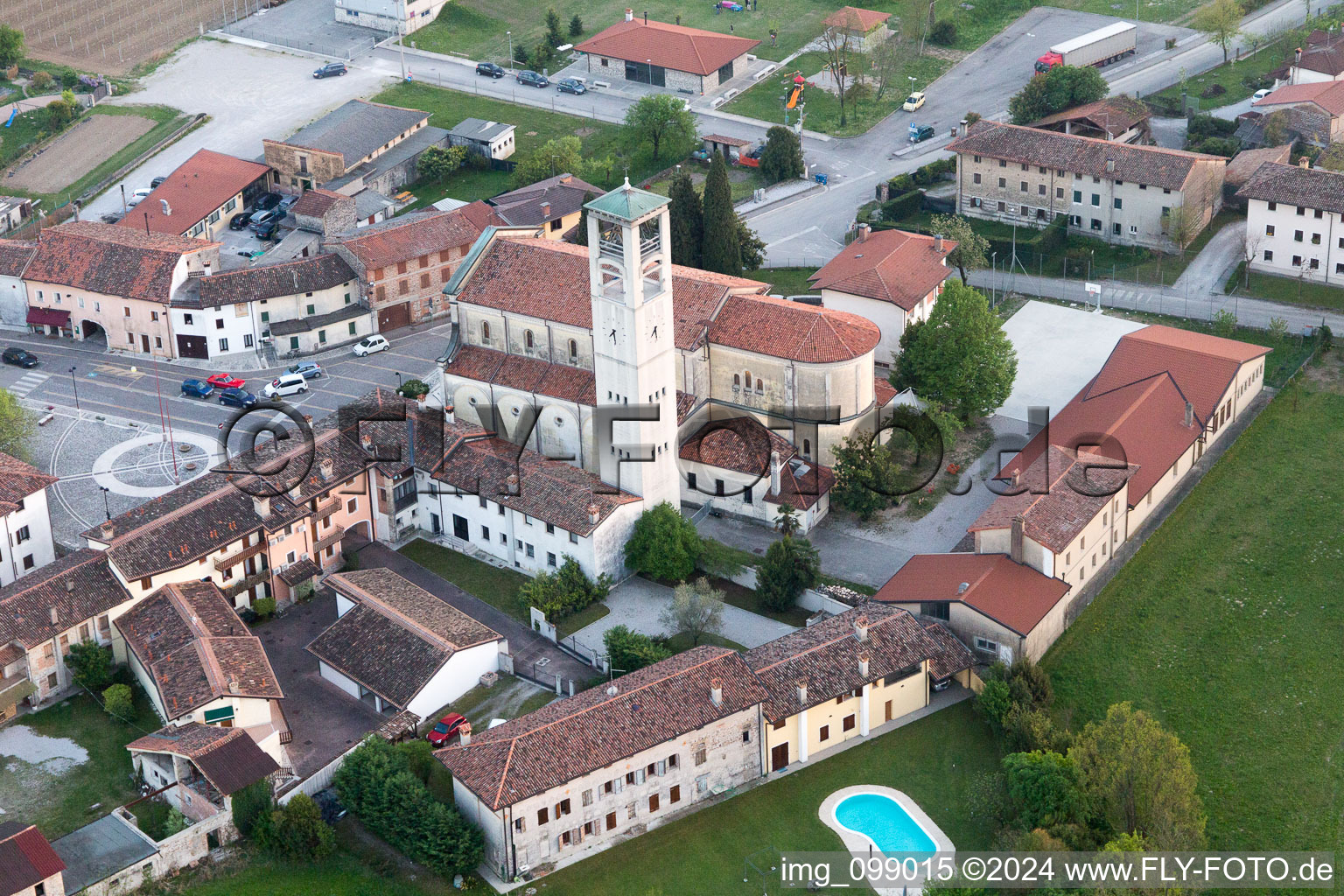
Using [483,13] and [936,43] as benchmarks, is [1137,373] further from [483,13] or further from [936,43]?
[483,13]

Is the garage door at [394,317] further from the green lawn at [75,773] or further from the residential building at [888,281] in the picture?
the green lawn at [75,773]

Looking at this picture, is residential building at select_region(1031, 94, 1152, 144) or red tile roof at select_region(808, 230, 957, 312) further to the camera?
residential building at select_region(1031, 94, 1152, 144)

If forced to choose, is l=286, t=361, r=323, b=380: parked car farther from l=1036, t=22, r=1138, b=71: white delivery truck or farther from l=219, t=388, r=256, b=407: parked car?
l=1036, t=22, r=1138, b=71: white delivery truck

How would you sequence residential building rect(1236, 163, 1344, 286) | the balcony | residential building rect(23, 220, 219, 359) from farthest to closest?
residential building rect(1236, 163, 1344, 286), residential building rect(23, 220, 219, 359), the balcony

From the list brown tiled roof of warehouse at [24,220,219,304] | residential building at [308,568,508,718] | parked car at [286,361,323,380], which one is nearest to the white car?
parked car at [286,361,323,380]

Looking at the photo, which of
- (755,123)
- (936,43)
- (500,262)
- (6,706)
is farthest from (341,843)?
(936,43)

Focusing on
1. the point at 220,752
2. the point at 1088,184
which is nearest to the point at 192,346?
the point at 220,752

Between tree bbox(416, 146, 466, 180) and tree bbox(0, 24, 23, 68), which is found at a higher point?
tree bbox(0, 24, 23, 68)
